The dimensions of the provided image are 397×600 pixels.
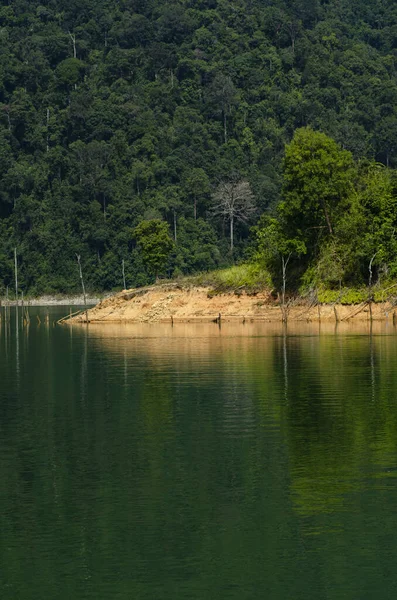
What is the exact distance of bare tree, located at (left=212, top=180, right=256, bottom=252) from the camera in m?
190

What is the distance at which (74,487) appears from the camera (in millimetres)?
29125

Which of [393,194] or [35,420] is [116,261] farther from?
[35,420]

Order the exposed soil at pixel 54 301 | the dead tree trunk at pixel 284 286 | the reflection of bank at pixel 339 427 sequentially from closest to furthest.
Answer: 1. the reflection of bank at pixel 339 427
2. the dead tree trunk at pixel 284 286
3. the exposed soil at pixel 54 301

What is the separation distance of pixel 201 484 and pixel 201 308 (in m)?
72.7

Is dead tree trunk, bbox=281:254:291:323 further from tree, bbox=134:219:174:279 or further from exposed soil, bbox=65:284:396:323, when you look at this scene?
tree, bbox=134:219:174:279

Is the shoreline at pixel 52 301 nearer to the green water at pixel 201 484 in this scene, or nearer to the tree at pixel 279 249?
the tree at pixel 279 249

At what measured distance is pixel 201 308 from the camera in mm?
101750

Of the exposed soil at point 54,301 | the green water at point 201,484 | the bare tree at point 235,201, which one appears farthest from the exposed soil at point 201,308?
the exposed soil at point 54,301

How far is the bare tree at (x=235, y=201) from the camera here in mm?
189875

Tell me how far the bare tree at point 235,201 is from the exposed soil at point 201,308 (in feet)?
272

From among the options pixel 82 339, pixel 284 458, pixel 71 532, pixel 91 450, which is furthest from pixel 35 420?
pixel 82 339

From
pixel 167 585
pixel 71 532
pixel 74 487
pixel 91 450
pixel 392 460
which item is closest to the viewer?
pixel 167 585

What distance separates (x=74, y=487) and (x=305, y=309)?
221 ft

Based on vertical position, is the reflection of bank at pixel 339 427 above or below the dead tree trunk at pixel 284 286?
below
